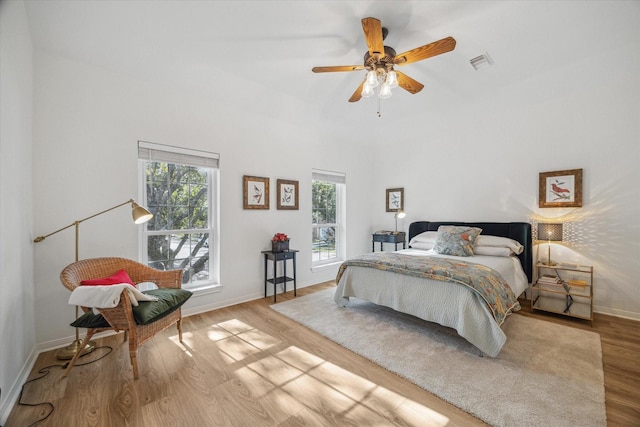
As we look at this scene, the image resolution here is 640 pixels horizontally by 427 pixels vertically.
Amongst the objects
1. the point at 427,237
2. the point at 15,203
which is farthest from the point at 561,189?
the point at 15,203

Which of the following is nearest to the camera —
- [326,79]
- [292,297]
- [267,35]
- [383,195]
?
[267,35]

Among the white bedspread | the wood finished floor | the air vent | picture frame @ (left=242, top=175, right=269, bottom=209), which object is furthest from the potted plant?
the air vent

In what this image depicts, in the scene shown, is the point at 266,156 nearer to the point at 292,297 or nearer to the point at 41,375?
the point at 292,297

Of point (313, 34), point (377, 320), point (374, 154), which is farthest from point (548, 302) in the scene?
point (313, 34)

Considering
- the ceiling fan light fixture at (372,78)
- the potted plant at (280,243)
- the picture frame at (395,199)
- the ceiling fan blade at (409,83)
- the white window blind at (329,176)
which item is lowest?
the potted plant at (280,243)

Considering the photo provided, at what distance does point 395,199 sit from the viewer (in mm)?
5293

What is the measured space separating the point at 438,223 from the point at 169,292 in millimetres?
4084

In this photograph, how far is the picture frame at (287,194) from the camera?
4.16m

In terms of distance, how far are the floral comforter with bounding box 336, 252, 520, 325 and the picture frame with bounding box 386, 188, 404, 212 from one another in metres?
2.17

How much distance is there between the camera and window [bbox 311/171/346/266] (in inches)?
191

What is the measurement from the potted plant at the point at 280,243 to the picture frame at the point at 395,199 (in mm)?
2377

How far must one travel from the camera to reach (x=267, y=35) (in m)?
2.62

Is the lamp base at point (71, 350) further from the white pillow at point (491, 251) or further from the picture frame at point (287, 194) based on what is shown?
the white pillow at point (491, 251)

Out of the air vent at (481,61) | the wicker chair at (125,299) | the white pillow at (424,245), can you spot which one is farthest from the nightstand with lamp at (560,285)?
the wicker chair at (125,299)
